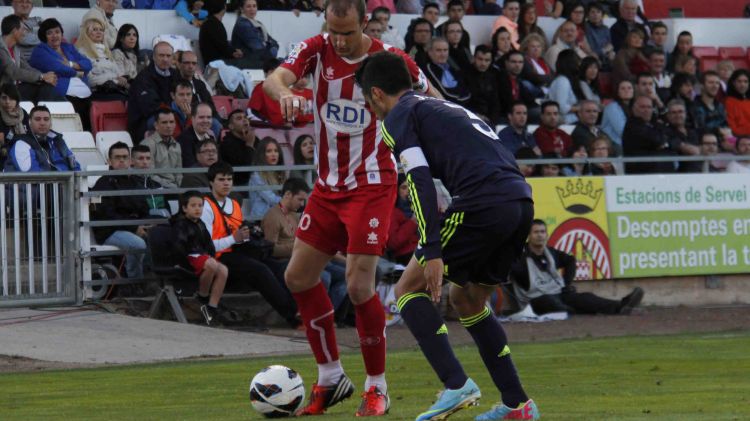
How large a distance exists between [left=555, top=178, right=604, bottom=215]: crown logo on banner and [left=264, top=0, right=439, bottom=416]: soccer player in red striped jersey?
9.87 meters

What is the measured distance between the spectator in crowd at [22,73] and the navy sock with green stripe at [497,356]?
35.5ft

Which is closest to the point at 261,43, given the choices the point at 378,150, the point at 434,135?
the point at 378,150

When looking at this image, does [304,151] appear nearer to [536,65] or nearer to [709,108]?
[536,65]

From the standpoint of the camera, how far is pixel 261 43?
2067 cm

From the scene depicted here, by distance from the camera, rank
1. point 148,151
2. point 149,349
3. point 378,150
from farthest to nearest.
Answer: point 148,151
point 149,349
point 378,150

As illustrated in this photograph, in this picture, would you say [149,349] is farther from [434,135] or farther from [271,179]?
[434,135]

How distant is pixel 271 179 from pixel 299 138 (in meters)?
0.68

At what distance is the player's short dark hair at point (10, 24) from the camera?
17828 millimetres

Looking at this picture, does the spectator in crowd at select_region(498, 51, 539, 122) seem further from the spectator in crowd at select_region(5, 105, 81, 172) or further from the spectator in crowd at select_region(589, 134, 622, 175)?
the spectator in crowd at select_region(5, 105, 81, 172)

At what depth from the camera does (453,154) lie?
25.3 feet

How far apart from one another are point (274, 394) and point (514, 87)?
13488 millimetres

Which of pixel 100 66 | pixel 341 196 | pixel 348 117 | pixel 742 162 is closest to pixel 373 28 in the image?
pixel 100 66

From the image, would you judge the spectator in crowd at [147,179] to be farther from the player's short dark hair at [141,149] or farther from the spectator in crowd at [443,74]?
the spectator in crowd at [443,74]

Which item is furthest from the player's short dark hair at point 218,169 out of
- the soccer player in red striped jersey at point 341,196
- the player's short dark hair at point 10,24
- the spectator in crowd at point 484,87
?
the soccer player in red striped jersey at point 341,196
